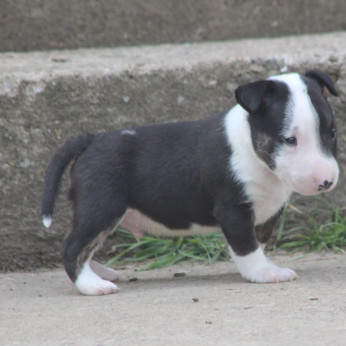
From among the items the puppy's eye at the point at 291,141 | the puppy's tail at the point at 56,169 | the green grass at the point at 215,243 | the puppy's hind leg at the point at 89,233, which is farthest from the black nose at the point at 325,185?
the green grass at the point at 215,243

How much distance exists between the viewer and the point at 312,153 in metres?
3.75

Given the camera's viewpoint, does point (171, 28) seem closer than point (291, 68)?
No

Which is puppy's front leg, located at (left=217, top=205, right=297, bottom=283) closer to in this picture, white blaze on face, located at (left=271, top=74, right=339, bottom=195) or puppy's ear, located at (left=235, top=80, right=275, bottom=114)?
white blaze on face, located at (left=271, top=74, right=339, bottom=195)

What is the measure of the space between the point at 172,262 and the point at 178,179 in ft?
3.05

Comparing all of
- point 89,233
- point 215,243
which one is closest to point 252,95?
point 89,233

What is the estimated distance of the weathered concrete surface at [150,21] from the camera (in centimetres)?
595

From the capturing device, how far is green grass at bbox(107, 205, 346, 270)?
5.10 m

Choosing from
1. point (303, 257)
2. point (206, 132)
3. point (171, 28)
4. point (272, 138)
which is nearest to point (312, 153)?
point (272, 138)

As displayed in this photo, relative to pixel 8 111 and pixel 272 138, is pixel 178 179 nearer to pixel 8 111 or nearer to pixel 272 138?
pixel 272 138

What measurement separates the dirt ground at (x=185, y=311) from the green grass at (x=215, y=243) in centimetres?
45

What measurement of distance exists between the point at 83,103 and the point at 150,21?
4.60 feet

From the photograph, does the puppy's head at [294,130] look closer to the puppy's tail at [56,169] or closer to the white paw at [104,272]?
the puppy's tail at [56,169]

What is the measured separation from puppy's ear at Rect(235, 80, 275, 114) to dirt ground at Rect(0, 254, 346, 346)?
0.85 m

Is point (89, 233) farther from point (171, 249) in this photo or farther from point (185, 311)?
point (171, 249)
